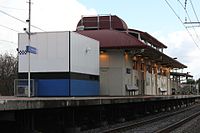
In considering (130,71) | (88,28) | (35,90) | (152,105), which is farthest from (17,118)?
(88,28)

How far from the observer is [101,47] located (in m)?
39.7

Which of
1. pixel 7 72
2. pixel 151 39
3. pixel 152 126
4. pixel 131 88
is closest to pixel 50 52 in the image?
pixel 152 126

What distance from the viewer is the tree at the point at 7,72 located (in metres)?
57.6

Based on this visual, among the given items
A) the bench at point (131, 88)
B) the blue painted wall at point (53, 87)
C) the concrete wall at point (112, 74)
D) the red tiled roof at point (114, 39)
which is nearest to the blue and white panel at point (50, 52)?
the blue painted wall at point (53, 87)

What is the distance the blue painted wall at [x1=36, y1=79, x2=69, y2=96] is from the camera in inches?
1191

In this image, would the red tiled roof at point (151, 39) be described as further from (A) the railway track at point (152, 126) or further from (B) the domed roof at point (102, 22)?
(A) the railway track at point (152, 126)

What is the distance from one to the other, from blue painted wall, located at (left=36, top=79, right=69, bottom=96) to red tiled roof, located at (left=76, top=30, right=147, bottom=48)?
10095 mm

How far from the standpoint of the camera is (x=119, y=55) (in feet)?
133

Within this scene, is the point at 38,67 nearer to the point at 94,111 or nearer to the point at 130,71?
the point at 94,111

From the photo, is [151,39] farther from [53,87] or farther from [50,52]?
[53,87]

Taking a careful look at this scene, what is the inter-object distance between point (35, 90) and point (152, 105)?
11.1m

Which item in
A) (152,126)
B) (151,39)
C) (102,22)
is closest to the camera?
(152,126)

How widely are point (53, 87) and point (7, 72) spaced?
35723 millimetres

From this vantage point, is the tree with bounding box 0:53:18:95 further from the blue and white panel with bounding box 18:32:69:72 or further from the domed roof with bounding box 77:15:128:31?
the blue and white panel with bounding box 18:32:69:72
